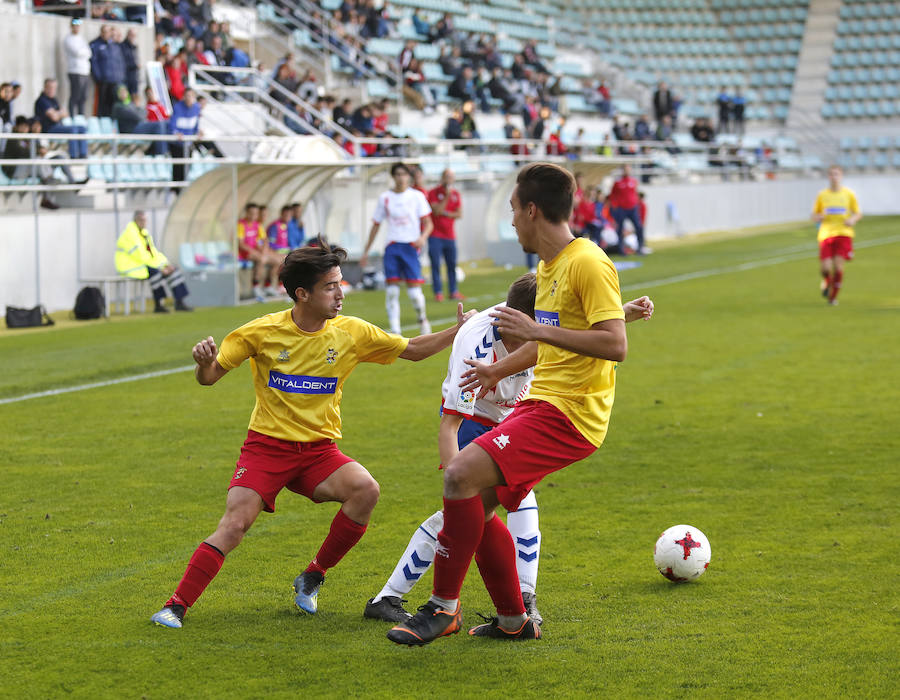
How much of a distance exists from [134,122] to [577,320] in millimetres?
16786

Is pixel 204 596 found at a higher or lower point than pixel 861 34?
lower

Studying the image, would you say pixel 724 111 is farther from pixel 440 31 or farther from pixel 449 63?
pixel 449 63

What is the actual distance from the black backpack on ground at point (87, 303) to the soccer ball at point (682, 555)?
12.5 metres

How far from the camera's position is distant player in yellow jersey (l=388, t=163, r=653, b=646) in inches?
170

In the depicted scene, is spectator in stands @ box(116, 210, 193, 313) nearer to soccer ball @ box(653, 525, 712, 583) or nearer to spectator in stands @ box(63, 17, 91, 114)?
spectator in stands @ box(63, 17, 91, 114)

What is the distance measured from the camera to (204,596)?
530 centimetres

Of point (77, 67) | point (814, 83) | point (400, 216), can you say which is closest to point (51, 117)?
point (77, 67)

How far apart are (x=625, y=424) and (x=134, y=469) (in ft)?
12.0

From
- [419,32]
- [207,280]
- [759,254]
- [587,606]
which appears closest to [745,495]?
[587,606]

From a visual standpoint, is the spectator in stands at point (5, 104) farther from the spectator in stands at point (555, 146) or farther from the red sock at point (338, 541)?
the red sock at point (338, 541)

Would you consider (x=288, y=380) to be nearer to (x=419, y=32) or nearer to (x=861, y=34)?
(x=419, y=32)

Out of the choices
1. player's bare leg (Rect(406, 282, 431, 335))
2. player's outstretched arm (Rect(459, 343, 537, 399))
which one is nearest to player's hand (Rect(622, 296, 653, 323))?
player's outstretched arm (Rect(459, 343, 537, 399))

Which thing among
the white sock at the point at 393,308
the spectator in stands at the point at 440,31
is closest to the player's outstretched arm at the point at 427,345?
the white sock at the point at 393,308

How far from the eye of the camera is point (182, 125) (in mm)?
19781
